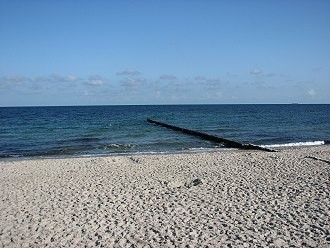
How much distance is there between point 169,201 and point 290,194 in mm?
3519

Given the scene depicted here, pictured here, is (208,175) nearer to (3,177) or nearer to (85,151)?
(3,177)

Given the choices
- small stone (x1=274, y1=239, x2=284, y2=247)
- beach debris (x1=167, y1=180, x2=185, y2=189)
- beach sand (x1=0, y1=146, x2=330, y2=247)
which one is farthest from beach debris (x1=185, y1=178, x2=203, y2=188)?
small stone (x1=274, y1=239, x2=284, y2=247)

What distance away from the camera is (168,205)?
8828 millimetres

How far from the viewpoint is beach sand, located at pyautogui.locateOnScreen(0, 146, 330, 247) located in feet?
22.5

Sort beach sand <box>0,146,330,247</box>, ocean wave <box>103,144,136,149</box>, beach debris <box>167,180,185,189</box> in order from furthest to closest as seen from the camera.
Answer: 1. ocean wave <box>103,144,136,149</box>
2. beach debris <box>167,180,185,189</box>
3. beach sand <box>0,146,330,247</box>

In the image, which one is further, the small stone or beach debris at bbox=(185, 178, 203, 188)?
beach debris at bbox=(185, 178, 203, 188)

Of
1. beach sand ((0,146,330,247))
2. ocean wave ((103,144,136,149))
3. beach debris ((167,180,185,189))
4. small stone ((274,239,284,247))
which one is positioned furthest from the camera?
ocean wave ((103,144,136,149))

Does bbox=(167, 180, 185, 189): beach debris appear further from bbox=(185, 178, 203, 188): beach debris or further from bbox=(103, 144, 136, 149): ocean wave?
bbox=(103, 144, 136, 149): ocean wave

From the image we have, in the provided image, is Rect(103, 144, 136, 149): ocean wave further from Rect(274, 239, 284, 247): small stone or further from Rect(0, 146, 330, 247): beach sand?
Rect(274, 239, 284, 247): small stone

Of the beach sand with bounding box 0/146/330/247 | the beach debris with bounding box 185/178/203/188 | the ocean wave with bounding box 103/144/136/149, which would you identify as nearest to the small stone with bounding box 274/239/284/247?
the beach sand with bounding box 0/146/330/247

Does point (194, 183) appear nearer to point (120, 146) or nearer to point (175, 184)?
point (175, 184)

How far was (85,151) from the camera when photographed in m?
20.6

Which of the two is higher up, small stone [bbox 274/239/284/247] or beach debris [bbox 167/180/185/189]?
beach debris [bbox 167/180/185/189]

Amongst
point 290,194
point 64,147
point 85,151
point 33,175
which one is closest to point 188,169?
point 290,194
